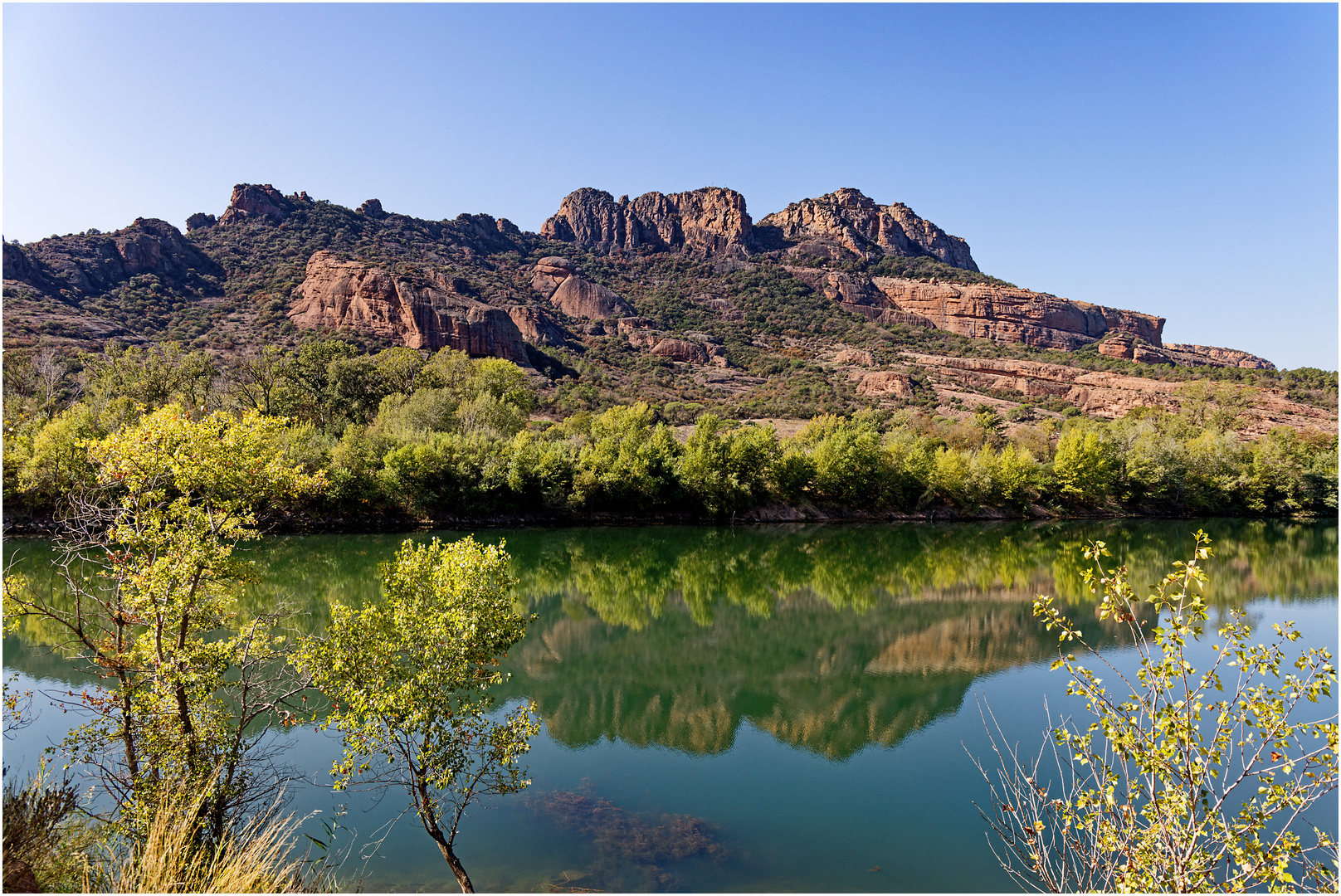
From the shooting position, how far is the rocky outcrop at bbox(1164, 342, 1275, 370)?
126688mm

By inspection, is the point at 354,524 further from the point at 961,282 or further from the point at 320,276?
the point at 961,282

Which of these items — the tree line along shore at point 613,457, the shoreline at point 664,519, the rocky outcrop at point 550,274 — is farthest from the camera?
the rocky outcrop at point 550,274

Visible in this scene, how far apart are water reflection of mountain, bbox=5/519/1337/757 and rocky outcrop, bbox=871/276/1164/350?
8437cm

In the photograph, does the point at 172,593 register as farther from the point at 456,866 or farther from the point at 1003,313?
the point at 1003,313

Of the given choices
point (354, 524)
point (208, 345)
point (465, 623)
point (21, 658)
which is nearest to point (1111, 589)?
point (465, 623)

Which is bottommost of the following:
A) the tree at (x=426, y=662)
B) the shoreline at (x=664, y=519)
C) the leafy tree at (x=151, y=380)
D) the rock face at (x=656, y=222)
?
the shoreline at (x=664, y=519)

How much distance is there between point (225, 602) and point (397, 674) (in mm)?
1836

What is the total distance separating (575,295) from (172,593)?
372 feet

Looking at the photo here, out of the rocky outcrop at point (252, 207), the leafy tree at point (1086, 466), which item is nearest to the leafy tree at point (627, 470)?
the leafy tree at point (1086, 466)

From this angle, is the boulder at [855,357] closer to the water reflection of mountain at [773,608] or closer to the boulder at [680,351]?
the boulder at [680,351]

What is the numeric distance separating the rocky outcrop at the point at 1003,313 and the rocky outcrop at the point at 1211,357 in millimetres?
7105

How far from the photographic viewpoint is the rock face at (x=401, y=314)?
83125 mm

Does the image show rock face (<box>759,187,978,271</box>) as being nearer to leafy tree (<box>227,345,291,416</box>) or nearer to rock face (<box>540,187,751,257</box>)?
rock face (<box>540,187,751,257</box>)

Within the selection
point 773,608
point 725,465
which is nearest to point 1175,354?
point 725,465
